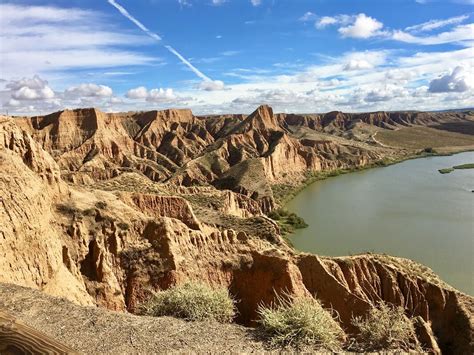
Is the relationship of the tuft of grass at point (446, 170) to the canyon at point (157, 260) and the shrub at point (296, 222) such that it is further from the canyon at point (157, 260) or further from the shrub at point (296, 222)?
the canyon at point (157, 260)

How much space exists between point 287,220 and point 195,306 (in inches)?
1616

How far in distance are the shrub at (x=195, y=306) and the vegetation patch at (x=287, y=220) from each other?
34948 mm

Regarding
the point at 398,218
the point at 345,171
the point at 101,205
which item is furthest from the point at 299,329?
the point at 345,171

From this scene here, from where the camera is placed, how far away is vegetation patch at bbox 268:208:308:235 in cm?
4572

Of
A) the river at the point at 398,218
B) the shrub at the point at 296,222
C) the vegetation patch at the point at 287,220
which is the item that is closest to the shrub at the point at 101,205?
the river at the point at 398,218

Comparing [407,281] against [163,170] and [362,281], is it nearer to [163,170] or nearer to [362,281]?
[362,281]

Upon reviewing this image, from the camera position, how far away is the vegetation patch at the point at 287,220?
4572cm

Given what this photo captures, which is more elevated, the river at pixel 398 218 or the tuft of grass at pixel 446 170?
the tuft of grass at pixel 446 170

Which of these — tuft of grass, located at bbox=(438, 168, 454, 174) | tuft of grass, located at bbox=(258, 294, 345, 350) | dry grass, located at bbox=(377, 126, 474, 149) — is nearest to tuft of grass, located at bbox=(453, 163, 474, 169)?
tuft of grass, located at bbox=(438, 168, 454, 174)

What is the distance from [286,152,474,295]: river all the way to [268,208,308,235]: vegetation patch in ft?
3.73

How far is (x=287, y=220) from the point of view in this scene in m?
49.3

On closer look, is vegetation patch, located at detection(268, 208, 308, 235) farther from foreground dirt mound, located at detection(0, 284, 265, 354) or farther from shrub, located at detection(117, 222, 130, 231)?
foreground dirt mound, located at detection(0, 284, 265, 354)

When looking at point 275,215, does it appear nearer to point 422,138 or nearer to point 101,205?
point 101,205

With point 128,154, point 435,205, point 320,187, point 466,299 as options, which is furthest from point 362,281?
point 128,154
